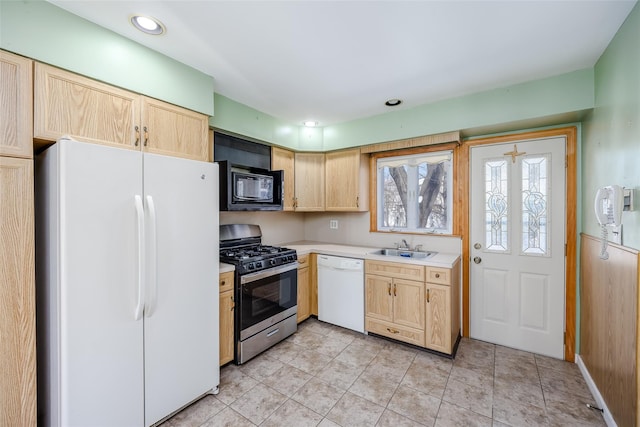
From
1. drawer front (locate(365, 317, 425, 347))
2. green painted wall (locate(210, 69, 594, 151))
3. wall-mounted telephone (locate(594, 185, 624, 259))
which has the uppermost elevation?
green painted wall (locate(210, 69, 594, 151))

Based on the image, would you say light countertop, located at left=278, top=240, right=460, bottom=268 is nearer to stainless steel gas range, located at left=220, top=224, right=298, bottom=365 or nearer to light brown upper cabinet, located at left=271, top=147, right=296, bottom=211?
stainless steel gas range, located at left=220, top=224, right=298, bottom=365

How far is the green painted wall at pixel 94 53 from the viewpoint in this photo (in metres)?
1.40

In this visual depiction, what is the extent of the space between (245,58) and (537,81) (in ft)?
7.92

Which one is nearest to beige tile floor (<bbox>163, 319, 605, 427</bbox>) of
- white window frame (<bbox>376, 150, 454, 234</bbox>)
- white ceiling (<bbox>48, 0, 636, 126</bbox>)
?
white window frame (<bbox>376, 150, 454, 234</bbox>)

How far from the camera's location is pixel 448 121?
2709 mm

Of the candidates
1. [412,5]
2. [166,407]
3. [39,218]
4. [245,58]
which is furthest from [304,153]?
[166,407]

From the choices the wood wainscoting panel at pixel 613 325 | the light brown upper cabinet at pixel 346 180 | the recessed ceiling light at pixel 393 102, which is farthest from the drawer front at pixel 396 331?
the recessed ceiling light at pixel 393 102

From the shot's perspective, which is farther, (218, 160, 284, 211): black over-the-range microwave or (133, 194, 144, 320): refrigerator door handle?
(218, 160, 284, 211): black over-the-range microwave

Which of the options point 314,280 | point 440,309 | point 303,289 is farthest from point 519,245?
point 303,289

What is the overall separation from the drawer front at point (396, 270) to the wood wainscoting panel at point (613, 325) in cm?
123

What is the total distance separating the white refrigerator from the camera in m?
1.39

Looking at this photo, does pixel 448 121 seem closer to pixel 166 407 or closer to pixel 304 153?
pixel 304 153

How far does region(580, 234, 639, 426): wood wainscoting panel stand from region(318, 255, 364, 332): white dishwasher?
1864 mm

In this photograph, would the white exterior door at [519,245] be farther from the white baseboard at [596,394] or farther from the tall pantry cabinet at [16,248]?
the tall pantry cabinet at [16,248]
